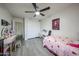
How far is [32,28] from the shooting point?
5.64 ft

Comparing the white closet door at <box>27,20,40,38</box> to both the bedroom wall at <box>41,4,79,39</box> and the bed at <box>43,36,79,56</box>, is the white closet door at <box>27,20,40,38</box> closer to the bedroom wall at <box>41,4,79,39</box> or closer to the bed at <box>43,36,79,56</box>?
the bed at <box>43,36,79,56</box>

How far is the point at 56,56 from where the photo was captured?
4.45 ft

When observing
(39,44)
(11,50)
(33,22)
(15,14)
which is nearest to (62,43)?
(39,44)

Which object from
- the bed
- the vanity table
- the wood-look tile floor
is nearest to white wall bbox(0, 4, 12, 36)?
the vanity table

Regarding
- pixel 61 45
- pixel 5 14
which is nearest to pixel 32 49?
pixel 61 45

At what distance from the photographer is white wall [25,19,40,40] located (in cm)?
168

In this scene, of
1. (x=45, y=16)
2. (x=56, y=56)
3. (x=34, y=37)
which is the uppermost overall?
(x=45, y=16)

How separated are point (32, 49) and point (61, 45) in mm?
538

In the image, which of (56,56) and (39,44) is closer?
(56,56)

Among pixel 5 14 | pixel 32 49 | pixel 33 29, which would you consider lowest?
pixel 32 49

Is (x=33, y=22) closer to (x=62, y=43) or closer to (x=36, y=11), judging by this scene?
(x=36, y=11)

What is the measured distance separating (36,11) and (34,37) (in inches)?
20.8

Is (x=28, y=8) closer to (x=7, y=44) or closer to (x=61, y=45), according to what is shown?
(x=7, y=44)

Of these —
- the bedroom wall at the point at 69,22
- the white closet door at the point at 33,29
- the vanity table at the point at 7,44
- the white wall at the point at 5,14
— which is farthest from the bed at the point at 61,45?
the white wall at the point at 5,14
